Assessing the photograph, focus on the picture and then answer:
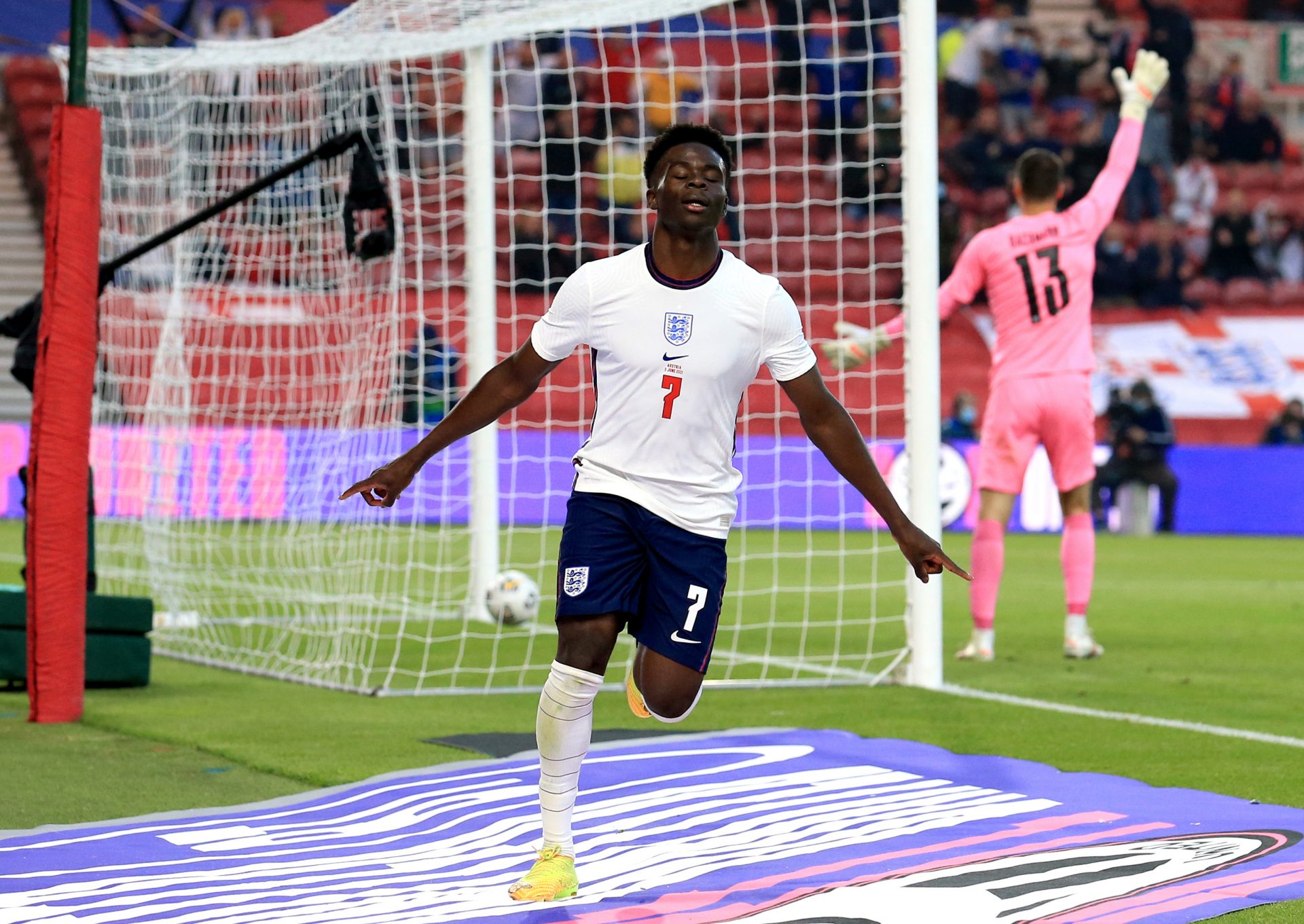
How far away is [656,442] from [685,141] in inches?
26.9

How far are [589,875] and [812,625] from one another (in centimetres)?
533

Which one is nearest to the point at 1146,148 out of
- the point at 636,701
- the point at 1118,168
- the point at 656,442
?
the point at 1118,168

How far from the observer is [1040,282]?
8.38 meters

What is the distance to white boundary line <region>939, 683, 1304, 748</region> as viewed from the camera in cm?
619

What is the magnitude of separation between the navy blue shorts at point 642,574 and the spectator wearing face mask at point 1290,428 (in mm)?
17823

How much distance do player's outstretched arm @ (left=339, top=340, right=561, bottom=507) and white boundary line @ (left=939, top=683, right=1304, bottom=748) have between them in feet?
10.8

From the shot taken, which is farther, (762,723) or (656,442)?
(762,723)

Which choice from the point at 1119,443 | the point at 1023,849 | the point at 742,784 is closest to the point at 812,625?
the point at 742,784

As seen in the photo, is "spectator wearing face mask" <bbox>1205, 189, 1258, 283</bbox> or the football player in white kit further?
"spectator wearing face mask" <bbox>1205, 189, 1258, 283</bbox>

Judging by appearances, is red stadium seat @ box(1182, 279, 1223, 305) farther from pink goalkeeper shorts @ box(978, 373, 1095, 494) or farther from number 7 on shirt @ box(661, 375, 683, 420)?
number 7 on shirt @ box(661, 375, 683, 420)

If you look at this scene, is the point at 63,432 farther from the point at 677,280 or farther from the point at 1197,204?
the point at 1197,204

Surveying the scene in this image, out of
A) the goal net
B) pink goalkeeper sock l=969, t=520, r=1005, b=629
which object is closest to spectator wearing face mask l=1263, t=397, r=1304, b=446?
the goal net

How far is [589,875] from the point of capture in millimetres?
4195

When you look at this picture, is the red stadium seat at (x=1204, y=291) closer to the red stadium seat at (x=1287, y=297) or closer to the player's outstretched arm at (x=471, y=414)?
the red stadium seat at (x=1287, y=297)
